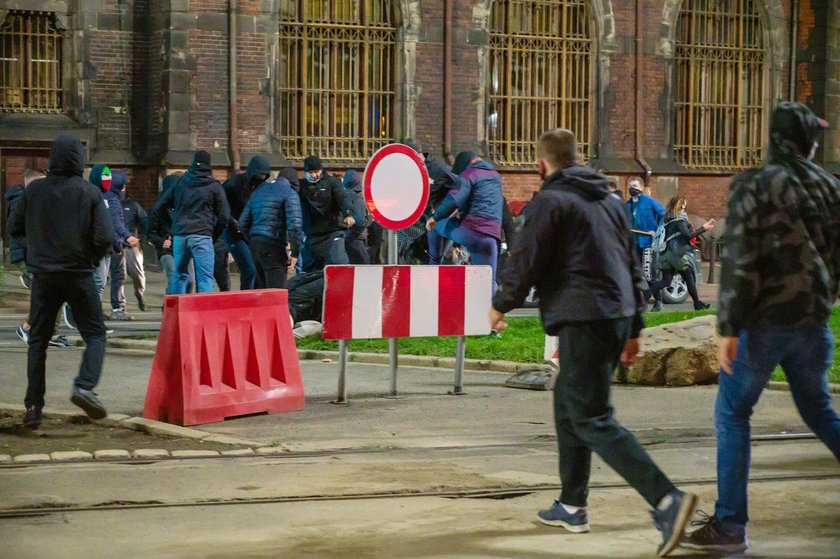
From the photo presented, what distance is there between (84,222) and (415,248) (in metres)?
12.3

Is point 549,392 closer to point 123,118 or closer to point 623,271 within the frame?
point 623,271

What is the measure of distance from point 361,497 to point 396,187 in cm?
456

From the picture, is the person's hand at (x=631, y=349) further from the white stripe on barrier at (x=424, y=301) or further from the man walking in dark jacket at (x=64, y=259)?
the white stripe on barrier at (x=424, y=301)

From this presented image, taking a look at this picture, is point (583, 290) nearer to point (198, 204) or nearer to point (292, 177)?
point (198, 204)

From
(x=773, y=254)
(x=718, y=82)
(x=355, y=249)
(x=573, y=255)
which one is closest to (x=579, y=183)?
(x=573, y=255)

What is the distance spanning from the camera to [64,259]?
9992mm

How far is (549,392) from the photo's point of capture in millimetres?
12281

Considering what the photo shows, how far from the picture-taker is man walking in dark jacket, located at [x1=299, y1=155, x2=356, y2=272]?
16562 millimetres

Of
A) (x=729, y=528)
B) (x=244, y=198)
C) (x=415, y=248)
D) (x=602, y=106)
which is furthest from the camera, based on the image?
(x=602, y=106)

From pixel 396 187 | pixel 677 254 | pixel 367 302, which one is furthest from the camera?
pixel 677 254

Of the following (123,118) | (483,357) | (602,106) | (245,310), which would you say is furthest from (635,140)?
(245,310)

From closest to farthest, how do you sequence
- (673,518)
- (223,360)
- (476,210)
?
(673,518), (223,360), (476,210)

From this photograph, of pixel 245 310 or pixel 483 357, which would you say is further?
pixel 483 357

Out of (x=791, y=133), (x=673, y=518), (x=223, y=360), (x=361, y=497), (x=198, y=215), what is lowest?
(x=361, y=497)
